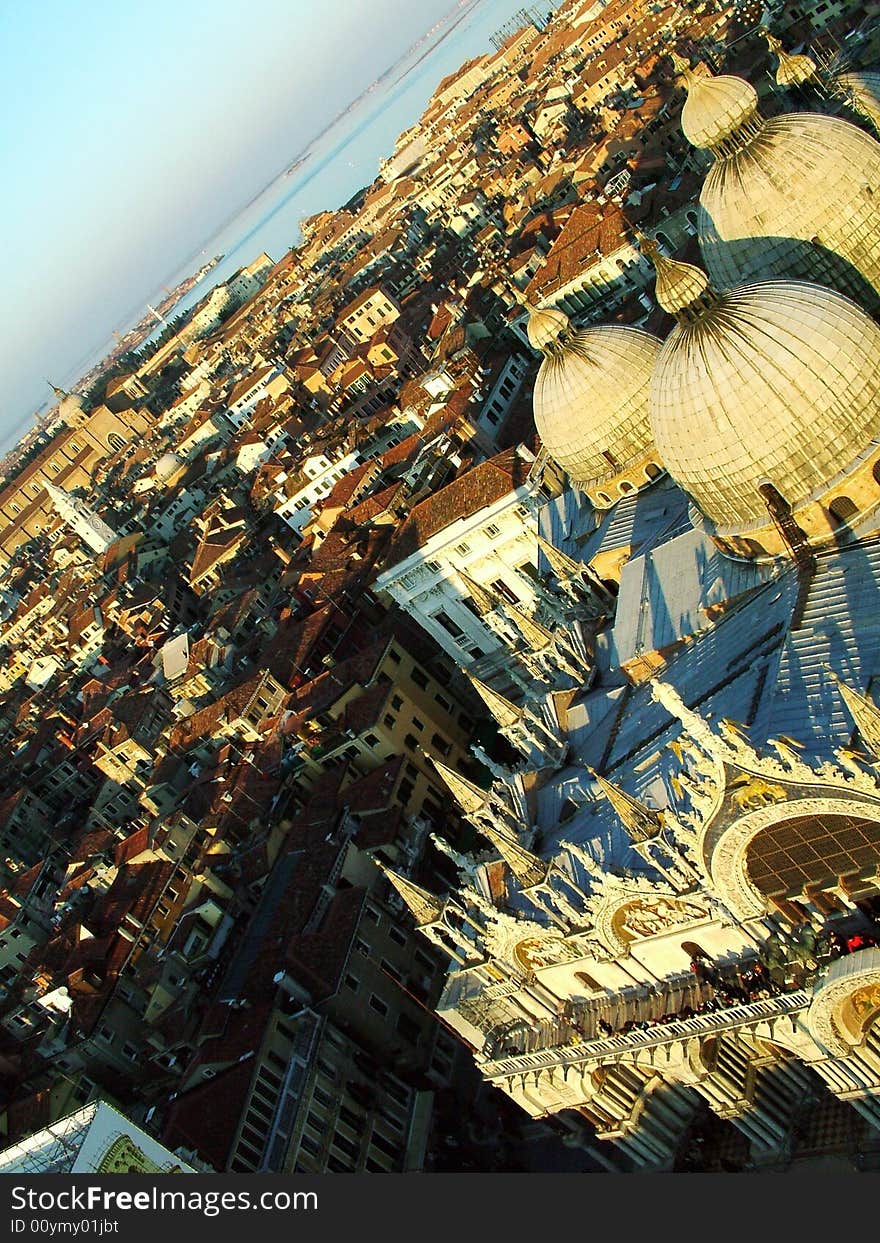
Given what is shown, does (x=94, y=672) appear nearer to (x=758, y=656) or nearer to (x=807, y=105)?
(x=807, y=105)

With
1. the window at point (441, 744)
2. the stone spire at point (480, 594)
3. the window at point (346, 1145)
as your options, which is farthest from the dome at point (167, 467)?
the window at point (346, 1145)

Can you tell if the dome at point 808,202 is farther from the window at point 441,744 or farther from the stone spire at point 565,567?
the window at point 441,744

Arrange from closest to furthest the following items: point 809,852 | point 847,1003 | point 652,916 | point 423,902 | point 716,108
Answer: point 809,852 → point 847,1003 → point 652,916 → point 423,902 → point 716,108

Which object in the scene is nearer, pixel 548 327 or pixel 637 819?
pixel 637 819

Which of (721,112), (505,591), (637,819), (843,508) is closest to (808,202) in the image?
(721,112)

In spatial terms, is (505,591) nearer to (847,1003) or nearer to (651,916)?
(651,916)

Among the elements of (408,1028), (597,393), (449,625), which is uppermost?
(597,393)

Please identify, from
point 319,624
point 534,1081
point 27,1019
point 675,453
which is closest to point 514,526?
point 319,624

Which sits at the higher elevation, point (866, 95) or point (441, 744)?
point (866, 95)
